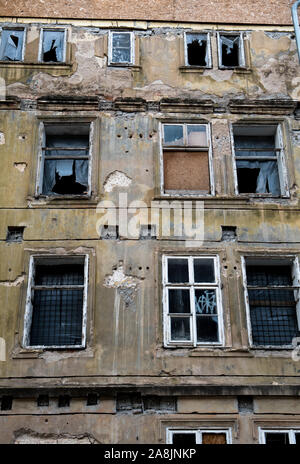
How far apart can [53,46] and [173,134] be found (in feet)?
11.5

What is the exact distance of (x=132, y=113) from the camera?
12.9m

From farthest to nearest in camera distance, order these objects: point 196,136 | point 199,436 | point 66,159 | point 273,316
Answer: point 196,136, point 66,159, point 273,316, point 199,436

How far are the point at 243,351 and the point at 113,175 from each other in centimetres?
425

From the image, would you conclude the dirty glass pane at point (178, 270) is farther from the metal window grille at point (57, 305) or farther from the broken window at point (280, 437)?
the broken window at point (280, 437)

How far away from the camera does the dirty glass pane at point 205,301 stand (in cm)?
1102

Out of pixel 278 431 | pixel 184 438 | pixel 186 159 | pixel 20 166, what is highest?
pixel 186 159

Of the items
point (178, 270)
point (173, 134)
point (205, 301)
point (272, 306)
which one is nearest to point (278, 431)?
point (272, 306)

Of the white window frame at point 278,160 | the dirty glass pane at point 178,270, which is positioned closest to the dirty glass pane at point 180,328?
the dirty glass pane at point 178,270

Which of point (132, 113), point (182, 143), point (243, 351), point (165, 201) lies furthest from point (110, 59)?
point (243, 351)

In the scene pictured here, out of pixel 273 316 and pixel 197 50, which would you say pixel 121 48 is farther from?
pixel 273 316

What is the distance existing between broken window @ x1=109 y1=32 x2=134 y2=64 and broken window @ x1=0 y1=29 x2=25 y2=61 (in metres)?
1.99

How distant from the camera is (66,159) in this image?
1262 centimetres

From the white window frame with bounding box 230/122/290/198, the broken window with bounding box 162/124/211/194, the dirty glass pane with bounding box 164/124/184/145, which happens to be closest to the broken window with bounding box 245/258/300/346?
the white window frame with bounding box 230/122/290/198

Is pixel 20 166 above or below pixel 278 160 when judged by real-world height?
below
